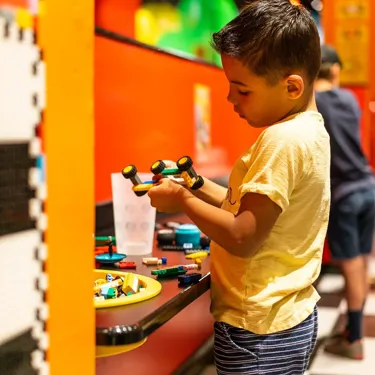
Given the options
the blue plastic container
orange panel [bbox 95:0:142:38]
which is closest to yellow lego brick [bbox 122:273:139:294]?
the blue plastic container

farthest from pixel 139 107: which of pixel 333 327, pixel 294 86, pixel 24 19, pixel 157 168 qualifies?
pixel 333 327

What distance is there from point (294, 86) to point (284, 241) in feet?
1.01

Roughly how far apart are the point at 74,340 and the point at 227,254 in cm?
47

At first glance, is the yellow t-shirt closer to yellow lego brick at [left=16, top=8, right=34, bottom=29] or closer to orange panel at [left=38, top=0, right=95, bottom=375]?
orange panel at [left=38, top=0, right=95, bottom=375]

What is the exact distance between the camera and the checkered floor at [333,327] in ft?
9.87

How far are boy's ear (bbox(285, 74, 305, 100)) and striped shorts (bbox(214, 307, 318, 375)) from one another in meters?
0.46

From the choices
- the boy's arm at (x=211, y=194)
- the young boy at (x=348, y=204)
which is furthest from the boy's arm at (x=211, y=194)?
the young boy at (x=348, y=204)

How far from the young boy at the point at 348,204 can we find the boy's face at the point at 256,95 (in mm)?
1926

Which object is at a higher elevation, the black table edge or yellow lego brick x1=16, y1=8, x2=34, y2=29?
yellow lego brick x1=16, y1=8, x2=34, y2=29

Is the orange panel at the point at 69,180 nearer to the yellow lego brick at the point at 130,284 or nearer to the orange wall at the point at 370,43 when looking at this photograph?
the yellow lego brick at the point at 130,284

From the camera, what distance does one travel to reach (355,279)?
326 centimetres

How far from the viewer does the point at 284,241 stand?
53.7 inches

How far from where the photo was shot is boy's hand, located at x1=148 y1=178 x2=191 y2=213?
1.37 meters

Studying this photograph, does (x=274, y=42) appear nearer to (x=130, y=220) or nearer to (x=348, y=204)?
(x=130, y=220)
